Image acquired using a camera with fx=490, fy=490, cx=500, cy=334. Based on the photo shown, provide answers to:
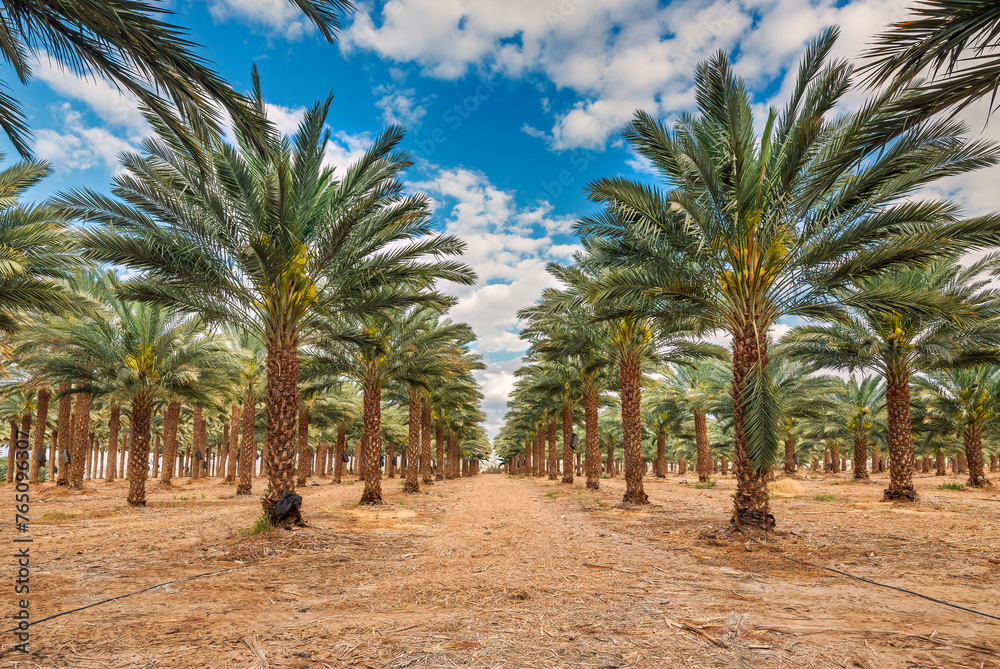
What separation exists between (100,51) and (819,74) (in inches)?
396

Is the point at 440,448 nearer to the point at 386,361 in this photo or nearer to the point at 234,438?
the point at 234,438

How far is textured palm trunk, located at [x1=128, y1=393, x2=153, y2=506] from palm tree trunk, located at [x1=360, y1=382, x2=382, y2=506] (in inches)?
291

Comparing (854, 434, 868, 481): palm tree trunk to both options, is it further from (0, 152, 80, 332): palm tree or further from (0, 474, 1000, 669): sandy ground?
(0, 152, 80, 332): palm tree

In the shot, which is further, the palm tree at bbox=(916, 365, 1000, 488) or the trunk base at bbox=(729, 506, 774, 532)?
the palm tree at bbox=(916, 365, 1000, 488)

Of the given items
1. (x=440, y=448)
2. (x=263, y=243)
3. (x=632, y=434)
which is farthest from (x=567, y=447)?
(x=263, y=243)

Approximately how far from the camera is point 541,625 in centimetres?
423

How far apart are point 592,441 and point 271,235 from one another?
685 inches

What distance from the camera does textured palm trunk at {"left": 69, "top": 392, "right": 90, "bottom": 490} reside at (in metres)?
21.2

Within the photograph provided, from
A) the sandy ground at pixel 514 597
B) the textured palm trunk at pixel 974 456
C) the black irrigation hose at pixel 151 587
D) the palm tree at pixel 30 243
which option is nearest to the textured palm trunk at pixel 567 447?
the sandy ground at pixel 514 597

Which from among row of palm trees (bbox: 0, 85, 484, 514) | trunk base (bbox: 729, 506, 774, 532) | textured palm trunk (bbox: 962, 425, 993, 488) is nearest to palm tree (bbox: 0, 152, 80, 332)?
row of palm trees (bbox: 0, 85, 484, 514)

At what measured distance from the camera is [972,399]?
24422 mm

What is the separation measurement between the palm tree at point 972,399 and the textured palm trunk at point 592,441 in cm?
1679

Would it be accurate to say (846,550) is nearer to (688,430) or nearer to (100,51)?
(100,51)

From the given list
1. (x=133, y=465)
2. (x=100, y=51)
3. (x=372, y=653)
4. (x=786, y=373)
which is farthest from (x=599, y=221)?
(x=786, y=373)
